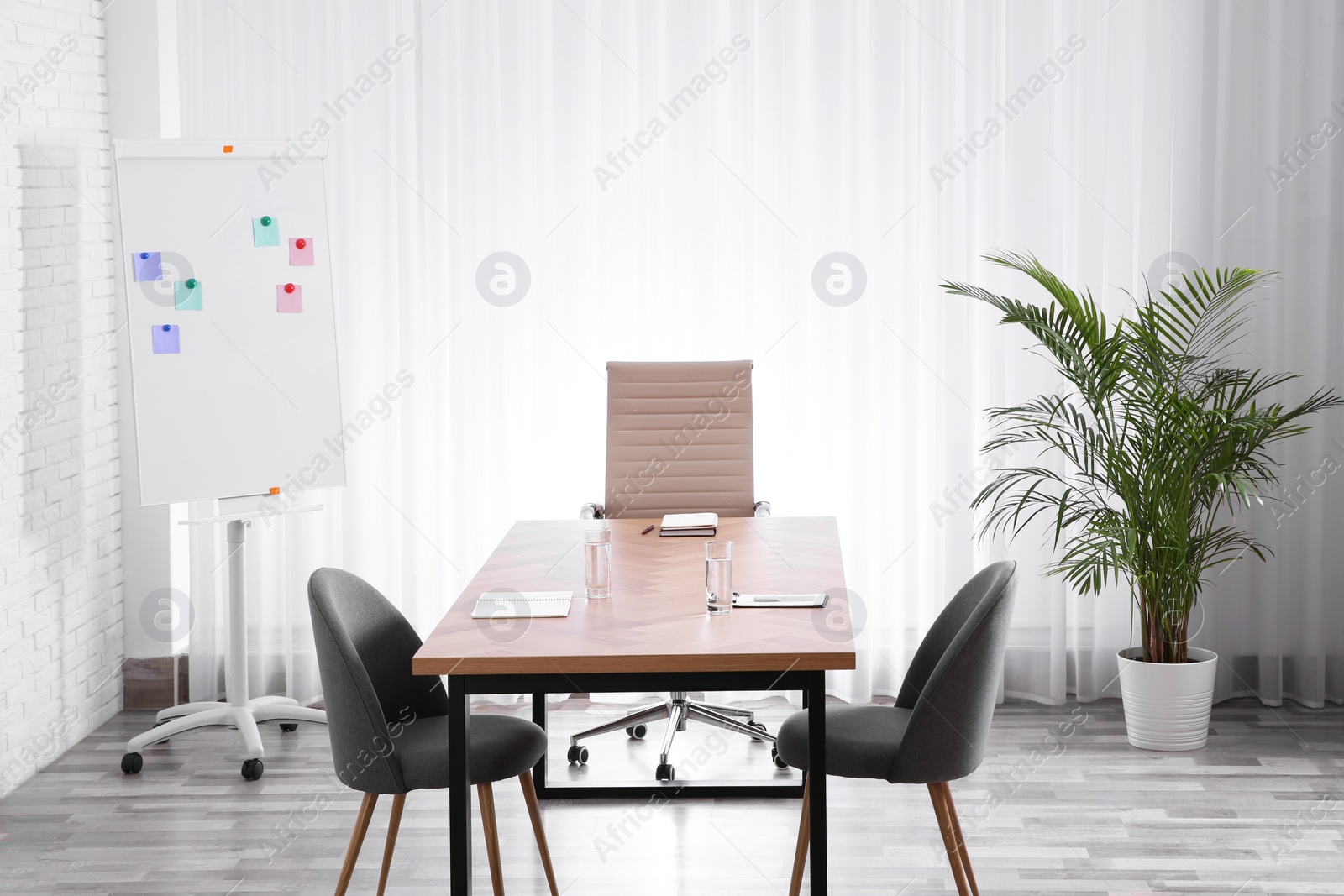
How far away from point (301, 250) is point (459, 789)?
7.50 feet

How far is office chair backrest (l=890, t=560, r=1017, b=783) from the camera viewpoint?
7.97 ft

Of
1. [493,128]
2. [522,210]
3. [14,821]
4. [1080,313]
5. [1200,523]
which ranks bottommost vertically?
[14,821]

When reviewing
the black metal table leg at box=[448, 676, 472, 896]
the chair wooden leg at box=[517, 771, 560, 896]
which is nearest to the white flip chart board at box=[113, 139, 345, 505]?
the chair wooden leg at box=[517, 771, 560, 896]

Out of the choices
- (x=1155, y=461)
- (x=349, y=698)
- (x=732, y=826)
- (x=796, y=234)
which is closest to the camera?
(x=349, y=698)

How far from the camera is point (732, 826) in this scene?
3.33 meters

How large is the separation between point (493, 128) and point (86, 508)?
1.94m

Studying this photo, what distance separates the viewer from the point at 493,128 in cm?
438

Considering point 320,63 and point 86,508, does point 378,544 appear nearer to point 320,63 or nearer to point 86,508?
point 86,508

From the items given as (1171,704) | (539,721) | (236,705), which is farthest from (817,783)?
(236,705)

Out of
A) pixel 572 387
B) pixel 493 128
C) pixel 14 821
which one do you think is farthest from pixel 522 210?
pixel 14 821

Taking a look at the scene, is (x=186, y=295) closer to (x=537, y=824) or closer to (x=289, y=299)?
(x=289, y=299)

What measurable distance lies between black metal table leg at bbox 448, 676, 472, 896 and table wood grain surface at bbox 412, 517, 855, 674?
0.27ft

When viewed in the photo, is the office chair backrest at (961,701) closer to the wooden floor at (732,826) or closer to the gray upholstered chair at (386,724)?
the wooden floor at (732,826)

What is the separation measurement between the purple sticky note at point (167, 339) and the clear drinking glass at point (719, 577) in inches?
83.7
